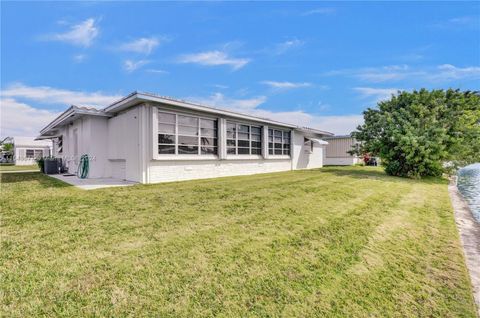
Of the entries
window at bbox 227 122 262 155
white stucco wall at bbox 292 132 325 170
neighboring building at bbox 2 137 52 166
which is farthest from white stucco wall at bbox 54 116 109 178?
neighboring building at bbox 2 137 52 166

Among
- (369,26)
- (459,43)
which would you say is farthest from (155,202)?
(459,43)

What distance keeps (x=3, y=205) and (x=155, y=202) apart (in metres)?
3.36

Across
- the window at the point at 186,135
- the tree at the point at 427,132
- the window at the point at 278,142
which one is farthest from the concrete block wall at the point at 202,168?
the tree at the point at 427,132

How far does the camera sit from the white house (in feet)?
29.6

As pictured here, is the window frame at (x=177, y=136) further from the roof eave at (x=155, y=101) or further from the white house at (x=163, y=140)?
the roof eave at (x=155, y=101)

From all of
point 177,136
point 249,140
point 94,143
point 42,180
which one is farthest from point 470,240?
point 42,180

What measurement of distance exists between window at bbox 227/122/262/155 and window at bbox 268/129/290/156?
1.23 m

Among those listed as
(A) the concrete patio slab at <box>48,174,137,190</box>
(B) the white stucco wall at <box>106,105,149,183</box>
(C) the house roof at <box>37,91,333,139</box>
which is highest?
(C) the house roof at <box>37,91,333,139</box>

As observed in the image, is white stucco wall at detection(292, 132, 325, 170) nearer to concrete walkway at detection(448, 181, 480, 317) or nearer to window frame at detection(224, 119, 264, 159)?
window frame at detection(224, 119, 264, 159)

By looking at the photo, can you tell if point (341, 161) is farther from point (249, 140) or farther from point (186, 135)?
point (186, 135)

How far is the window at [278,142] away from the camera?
604 inches

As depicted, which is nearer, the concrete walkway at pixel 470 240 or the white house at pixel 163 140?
the concrete walkway at pixel 470 240

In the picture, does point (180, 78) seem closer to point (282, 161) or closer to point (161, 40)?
point (161, 40)

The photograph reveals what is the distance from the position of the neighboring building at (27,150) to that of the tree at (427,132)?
39.8 meters
